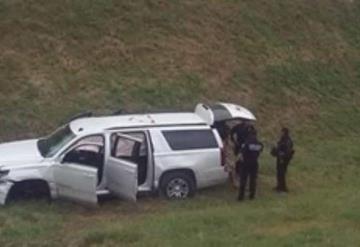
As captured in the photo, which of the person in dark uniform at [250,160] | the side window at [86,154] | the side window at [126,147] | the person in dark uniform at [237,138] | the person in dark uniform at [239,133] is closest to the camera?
the side window at [86,154]

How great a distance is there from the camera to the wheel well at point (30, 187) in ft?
50.6

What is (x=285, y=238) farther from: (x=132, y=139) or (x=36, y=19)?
(x=36, y=19)

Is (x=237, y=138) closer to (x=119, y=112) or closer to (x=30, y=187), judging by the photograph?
(x=119, y=112)

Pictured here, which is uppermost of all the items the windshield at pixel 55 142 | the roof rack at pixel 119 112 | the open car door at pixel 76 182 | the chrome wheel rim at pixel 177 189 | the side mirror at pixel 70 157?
the roof rack at pixel 119 112

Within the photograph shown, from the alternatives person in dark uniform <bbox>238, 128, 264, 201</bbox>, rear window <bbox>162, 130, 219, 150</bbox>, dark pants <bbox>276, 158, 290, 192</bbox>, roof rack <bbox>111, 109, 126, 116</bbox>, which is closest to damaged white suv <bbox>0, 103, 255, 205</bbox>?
→ rear window <bbox>162, 130, 219, 150</bbox>

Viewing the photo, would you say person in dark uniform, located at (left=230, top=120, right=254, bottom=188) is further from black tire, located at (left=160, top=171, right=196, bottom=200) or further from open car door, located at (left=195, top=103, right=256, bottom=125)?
black tire, located at (left=160, top=171, right=196, bottom=200)

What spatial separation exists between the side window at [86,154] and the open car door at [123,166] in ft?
0.56

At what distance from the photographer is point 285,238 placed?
1265 cm

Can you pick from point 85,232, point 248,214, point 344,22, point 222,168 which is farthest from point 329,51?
point 85,232

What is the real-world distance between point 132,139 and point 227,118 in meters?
2.29

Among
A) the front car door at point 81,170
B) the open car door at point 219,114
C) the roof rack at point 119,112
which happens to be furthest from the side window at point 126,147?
the roof rack at point 119,112

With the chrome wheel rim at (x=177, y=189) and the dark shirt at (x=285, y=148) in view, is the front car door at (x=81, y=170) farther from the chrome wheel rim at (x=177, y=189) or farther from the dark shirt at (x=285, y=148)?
the dark shirt at (x=285, y=148)

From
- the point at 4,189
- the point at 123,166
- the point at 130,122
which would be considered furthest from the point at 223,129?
the point at 4,189

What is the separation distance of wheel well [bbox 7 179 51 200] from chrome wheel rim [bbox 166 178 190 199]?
2.06 m
